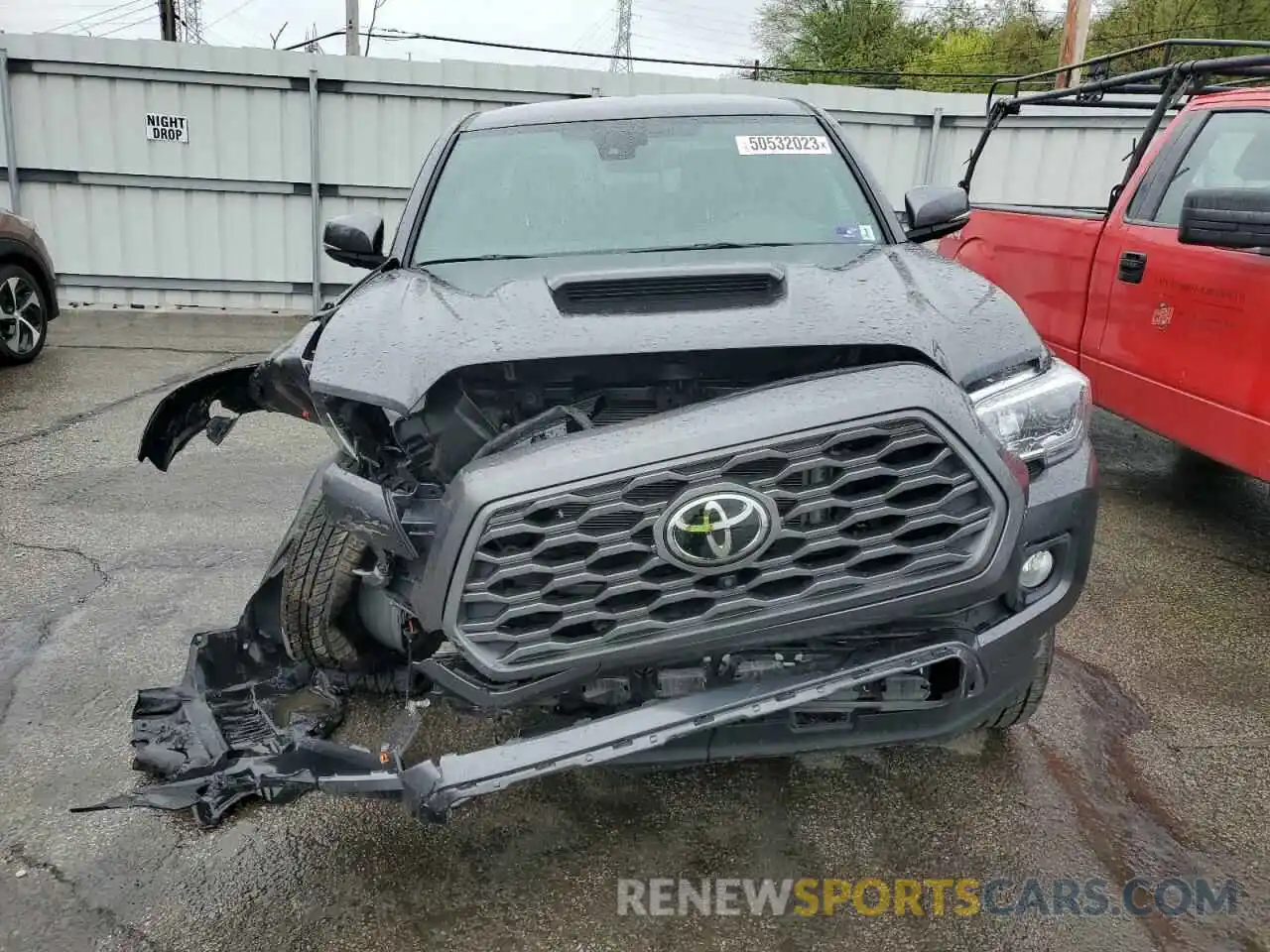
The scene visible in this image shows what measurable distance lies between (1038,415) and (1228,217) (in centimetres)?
202

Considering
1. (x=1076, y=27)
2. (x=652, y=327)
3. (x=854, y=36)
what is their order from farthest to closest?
(x=854, y=36) → (x=1076, y=27) → (x=652, y=327)

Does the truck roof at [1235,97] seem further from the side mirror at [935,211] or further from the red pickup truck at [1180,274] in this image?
the side mirror at [935,211]

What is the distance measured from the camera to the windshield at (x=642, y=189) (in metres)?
3.05

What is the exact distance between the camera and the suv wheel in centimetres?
A: 705

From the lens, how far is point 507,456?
1.87 metres

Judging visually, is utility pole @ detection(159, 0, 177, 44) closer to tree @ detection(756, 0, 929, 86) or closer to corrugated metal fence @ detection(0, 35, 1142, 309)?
corrugated metal fence @ detection(0, 35, 1142, 309)

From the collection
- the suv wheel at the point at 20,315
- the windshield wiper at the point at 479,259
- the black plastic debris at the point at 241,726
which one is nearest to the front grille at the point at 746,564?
the black plastic debris at the point at 241,726

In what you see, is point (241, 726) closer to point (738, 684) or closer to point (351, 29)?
point (738, 684)

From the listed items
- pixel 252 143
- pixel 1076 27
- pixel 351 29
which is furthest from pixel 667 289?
pixel 351 29

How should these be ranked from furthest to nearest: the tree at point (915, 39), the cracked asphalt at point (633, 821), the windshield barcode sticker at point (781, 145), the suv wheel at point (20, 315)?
the tree at point (915, 39) < the suv wheel at point (20, 315) < the windshield barcode sticker at point (781, 145) < the cracked asphalt at point (633, 821)

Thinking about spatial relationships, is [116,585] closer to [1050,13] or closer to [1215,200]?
[1215,200]

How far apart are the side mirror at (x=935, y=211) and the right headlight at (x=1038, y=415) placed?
1.35 metres

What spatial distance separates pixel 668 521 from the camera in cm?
177

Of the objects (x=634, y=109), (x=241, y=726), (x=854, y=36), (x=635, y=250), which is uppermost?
(x=854, y=36)
